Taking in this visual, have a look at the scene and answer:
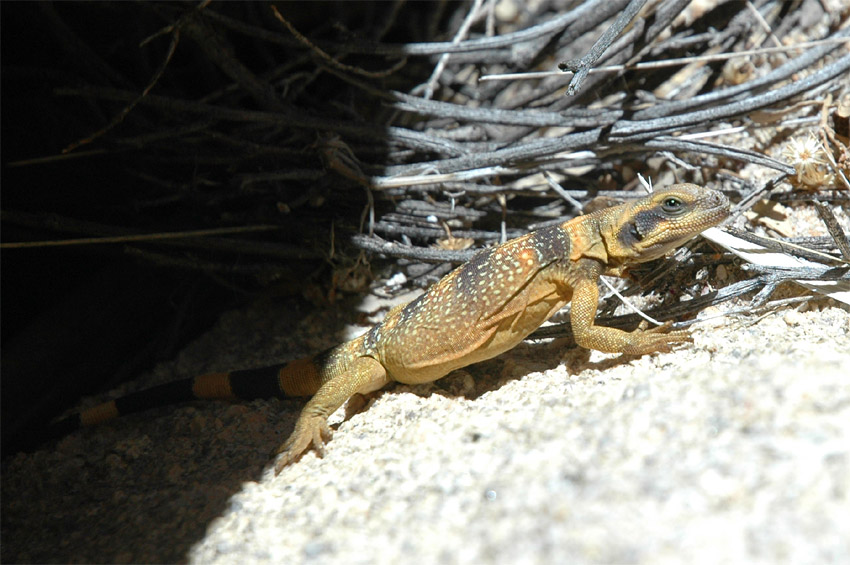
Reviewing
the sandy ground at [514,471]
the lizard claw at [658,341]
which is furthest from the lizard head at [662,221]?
the sandy ground at [514,471]

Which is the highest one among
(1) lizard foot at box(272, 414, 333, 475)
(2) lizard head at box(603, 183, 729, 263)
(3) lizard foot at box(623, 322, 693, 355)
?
(2) lizard head at box(603, 183, 729, 263)

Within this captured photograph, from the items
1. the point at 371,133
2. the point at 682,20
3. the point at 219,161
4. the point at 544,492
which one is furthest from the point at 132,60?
the point at 544,492

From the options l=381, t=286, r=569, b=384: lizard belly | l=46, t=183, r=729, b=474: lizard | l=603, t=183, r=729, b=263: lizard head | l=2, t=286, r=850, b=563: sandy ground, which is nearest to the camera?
l=2, t=286, r=850, b=563: sandy ground

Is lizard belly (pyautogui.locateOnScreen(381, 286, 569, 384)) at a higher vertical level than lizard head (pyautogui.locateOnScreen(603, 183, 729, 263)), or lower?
lower

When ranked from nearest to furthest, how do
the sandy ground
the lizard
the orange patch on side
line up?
1. the sandy ground
2. the lizard
3. the orange patch on side

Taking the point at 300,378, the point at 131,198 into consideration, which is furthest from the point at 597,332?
the point at 131,198

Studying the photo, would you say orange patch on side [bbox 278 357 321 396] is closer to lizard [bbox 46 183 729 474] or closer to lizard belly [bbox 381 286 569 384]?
lizard [bbox 46 183 729 474]

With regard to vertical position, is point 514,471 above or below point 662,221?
below

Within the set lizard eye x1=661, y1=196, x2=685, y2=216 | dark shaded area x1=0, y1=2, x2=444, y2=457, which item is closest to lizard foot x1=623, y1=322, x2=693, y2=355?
lizard eye x1=661, y1=196, x2=685, y2=216

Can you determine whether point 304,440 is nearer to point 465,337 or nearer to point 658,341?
point 465,337
